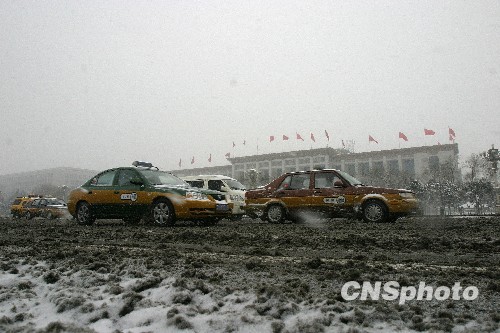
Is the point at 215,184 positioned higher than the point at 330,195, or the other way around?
the point at 215,184

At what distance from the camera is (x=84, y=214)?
33.3ft

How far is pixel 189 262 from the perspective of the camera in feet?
12.4

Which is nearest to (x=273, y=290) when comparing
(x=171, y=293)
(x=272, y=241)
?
(x=171, y=293)

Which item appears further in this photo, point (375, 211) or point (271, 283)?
point (375, 211)

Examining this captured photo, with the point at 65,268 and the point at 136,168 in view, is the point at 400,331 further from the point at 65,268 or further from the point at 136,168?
the point at 136,168

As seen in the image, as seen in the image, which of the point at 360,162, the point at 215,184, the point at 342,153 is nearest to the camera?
the point at 215,184

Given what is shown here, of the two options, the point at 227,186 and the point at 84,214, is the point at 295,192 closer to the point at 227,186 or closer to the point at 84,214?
the point at 227,186

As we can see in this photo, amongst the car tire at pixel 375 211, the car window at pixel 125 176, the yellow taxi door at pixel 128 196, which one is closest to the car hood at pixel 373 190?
the car tire at pixel 375 211

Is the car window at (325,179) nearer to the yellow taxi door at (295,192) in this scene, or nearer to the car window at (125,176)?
the yellow taxi door at (295,192)

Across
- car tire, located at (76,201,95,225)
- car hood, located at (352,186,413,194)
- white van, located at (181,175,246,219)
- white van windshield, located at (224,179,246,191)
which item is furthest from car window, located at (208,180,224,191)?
car hood, located at (352,186,413,194)

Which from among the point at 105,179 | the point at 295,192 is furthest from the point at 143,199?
the point at 295,192

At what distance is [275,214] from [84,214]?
5.22 m

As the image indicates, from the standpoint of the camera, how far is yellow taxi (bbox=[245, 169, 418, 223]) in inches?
377

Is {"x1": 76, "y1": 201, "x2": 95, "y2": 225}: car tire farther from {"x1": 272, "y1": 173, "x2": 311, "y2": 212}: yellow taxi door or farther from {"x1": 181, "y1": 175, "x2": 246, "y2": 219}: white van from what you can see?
{"x1": 272, "y1": 173, "x2": 311, "y2": 212}: yellow taxi door
